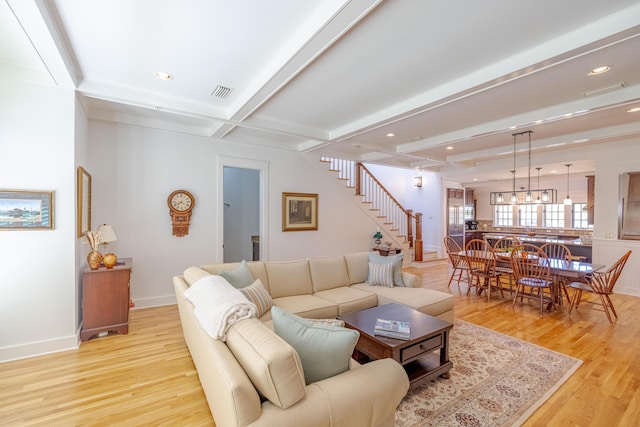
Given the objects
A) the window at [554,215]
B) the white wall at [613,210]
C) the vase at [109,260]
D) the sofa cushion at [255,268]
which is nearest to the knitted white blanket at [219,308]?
the sofa cushion at [255,268]

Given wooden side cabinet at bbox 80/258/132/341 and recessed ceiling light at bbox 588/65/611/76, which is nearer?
recessed ceiling light at bbox 588/65/611/76

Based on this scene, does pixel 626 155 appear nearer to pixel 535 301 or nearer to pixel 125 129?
pixel 535 301

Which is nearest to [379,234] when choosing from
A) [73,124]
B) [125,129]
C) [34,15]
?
[125,129]

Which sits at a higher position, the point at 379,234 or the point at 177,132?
the point at 177,132

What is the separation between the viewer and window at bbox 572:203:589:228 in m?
9.27

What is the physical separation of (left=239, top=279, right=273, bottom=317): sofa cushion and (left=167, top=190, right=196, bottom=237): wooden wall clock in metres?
2.19

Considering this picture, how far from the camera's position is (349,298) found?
3.46 m

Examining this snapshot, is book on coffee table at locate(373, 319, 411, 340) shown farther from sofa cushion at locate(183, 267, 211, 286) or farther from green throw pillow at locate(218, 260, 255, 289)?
sofa cushion at locate(183, 267, 211, 286)

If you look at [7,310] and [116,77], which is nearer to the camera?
[7,310]

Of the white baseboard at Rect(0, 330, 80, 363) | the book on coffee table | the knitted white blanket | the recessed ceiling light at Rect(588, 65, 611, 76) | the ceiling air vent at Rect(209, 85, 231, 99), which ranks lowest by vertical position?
the white baseboard at Rect(0, 330, 80, 363)

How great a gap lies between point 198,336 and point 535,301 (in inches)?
209

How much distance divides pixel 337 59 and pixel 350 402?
262 centimetres

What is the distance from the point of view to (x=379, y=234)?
7.25 meters

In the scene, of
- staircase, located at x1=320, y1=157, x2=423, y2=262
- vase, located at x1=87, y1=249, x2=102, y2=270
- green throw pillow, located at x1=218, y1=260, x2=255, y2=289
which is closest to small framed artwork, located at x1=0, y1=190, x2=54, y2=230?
vase, located at x1=87, y1=249, x2=102, y2=270
